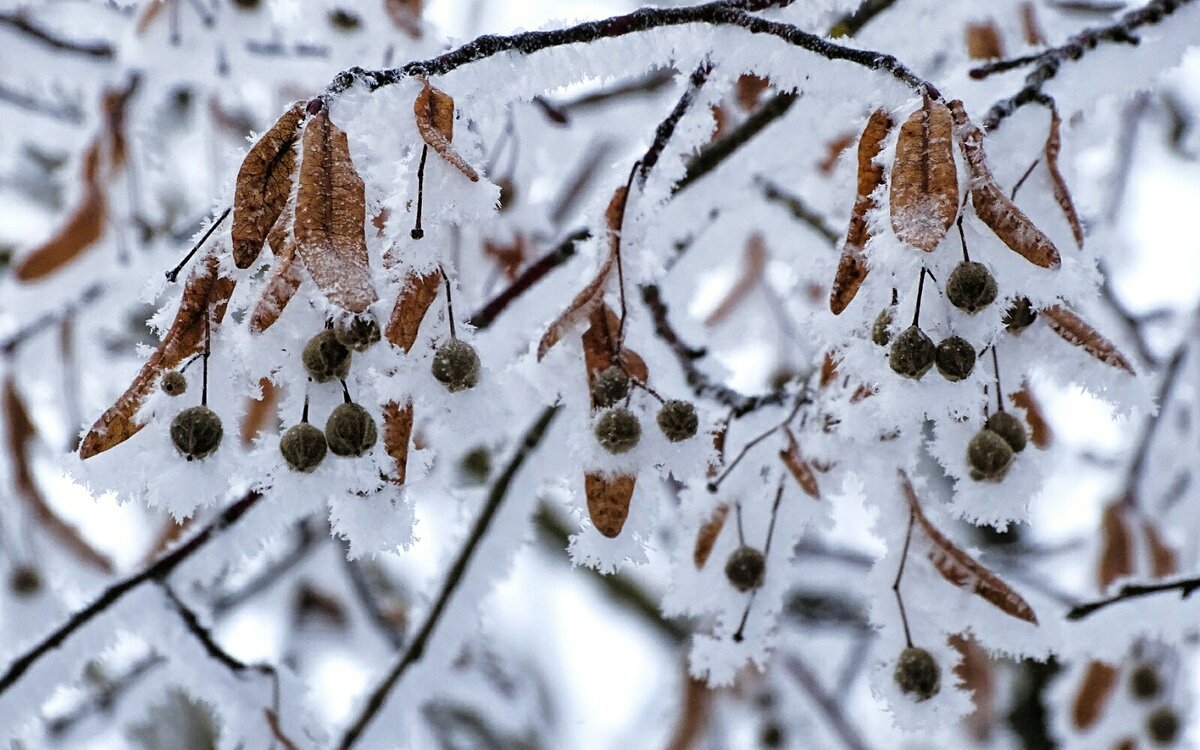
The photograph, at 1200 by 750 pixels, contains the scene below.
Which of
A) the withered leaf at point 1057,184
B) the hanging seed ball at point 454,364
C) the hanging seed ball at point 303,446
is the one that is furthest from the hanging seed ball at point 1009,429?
the hanging seed ball at point 303,446

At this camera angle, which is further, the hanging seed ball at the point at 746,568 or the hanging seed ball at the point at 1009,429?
the hanging seed ball at the point at 746,568

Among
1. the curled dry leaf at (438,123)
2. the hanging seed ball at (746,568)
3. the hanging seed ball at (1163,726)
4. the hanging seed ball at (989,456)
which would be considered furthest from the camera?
the hanging seed ball at (1163,726)

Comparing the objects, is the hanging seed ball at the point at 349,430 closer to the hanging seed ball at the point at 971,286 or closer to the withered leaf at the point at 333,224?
the withered leaf at the point at 333,224

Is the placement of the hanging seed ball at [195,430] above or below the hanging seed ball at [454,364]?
below

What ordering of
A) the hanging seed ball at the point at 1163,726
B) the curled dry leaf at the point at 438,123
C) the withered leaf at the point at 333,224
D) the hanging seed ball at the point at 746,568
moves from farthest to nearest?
the hanging seed ball at the point at 1163,726, the hanging seed ball at the point at 746,568, the curled dry leaf at the point at 438,123, the withered leaf at the point at 333,224

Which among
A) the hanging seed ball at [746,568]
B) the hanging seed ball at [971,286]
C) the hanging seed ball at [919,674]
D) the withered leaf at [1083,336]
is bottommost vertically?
the hanging seed ball at [919,674]

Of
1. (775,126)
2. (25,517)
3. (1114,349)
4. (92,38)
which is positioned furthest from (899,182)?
(92,38)
